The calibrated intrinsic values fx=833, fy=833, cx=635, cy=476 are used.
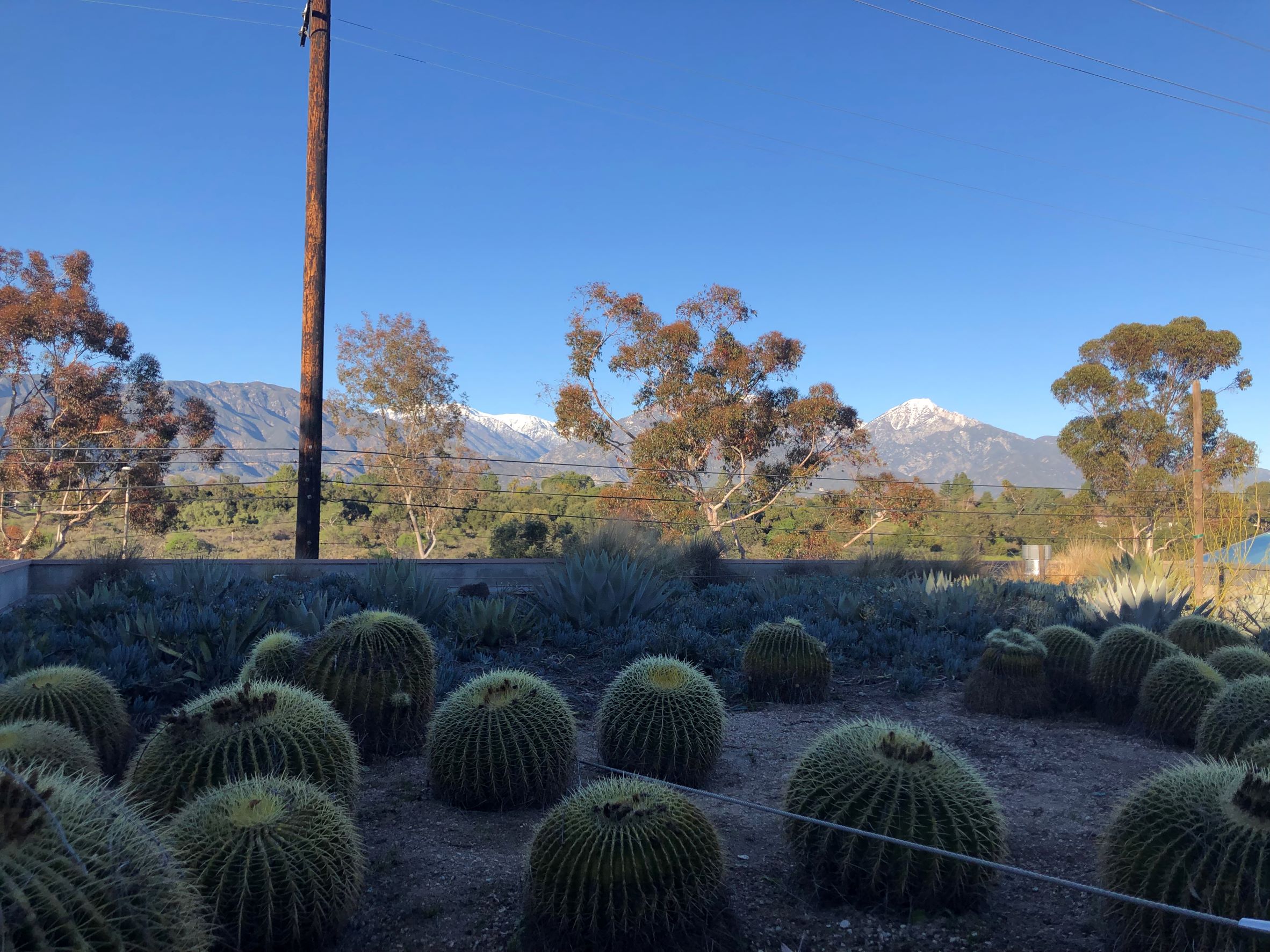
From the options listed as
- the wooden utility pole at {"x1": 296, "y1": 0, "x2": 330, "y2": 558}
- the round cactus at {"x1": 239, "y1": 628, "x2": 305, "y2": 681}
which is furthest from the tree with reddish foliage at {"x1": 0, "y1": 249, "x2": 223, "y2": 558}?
the round cactus at {"x1": 239, "y1": 628, "x2": 305, "y2": 681}

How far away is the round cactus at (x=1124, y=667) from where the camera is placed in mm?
5848

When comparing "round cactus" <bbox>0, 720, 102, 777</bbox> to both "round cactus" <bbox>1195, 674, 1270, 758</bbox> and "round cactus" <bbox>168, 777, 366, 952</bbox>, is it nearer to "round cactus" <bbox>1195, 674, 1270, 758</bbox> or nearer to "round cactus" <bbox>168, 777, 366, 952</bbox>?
"round cactus" <bbox>168, 777, 366, 952</bbox>

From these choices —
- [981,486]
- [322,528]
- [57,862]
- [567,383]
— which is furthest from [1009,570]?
[322,528]

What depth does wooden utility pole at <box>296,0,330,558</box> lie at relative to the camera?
467 inches

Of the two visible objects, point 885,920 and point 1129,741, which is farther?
point 1129,741

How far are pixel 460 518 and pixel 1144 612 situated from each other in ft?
90.6

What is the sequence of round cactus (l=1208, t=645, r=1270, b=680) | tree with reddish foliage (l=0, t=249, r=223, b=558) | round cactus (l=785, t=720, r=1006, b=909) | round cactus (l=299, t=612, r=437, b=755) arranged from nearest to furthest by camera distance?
round cactus (l=785, t=720, r=1006, b=909) → round cactus (l=299, t=612, r=437, b=755) → round cactus (l=1208, t=645, r=1270, b=680) → tree with reddish foliage (l=0, t=249, r=223, b=558)

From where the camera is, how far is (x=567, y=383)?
78.6 ft

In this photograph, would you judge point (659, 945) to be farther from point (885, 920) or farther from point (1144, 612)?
point (1144, 612)

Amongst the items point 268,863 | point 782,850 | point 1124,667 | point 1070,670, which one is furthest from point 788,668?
point 268,863

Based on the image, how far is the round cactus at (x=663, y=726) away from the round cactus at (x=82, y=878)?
2.70 metres

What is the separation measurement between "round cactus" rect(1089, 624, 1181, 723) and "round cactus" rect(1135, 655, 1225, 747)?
308 millimetres

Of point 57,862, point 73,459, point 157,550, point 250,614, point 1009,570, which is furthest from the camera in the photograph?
point 157,550

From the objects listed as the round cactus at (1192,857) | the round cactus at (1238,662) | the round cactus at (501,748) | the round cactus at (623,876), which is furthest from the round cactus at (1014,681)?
the round cactus at (623,876)
